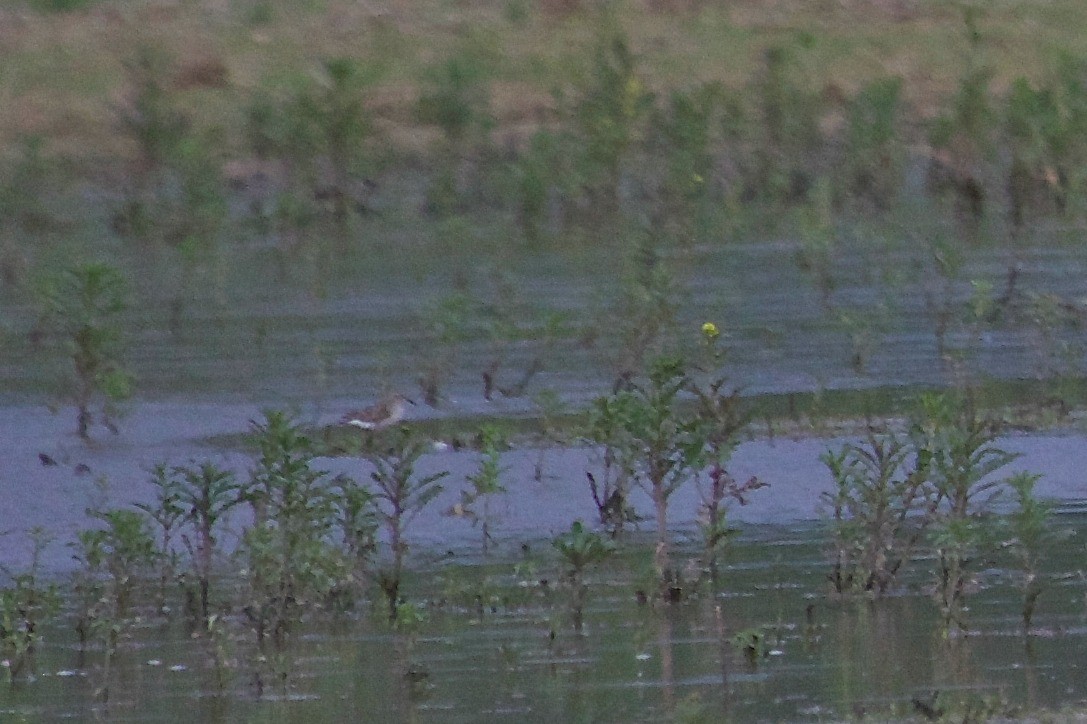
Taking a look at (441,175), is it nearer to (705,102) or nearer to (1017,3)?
(705,102)

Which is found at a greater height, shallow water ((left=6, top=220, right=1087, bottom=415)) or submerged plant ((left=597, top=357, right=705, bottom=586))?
shallow water ((left=6, top=220, right=1087, bottom=415))

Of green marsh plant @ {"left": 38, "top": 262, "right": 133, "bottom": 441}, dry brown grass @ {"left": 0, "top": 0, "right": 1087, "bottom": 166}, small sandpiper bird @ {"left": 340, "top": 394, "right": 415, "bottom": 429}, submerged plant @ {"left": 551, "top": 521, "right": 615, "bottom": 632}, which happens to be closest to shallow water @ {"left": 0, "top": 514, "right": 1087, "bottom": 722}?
submerged plant @ {"left": 551, "top": 521, "right": 615, "bottom": 632}

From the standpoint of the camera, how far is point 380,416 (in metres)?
9.15

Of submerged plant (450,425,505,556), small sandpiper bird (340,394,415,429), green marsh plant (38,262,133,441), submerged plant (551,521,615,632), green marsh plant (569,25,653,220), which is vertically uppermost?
green marsh plant (569,25,653,220)

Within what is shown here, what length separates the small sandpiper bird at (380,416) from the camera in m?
9.11

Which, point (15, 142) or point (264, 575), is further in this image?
point (15, 142)

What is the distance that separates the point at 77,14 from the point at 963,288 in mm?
12600

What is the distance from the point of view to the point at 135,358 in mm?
11281

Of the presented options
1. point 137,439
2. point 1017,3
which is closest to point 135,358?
point 137,439

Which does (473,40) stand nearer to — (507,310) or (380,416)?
(507,310)

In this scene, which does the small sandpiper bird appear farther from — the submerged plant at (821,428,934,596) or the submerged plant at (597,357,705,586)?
the submerged plant at (821,428,934,596)

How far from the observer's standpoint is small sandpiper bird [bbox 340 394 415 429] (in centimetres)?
911

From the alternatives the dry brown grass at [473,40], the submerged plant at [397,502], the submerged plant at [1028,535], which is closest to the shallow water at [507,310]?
the submerged plant at [397,502]

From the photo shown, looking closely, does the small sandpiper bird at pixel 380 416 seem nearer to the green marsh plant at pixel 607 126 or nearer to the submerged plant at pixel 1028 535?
the submerged plant at pixel 1028 535
